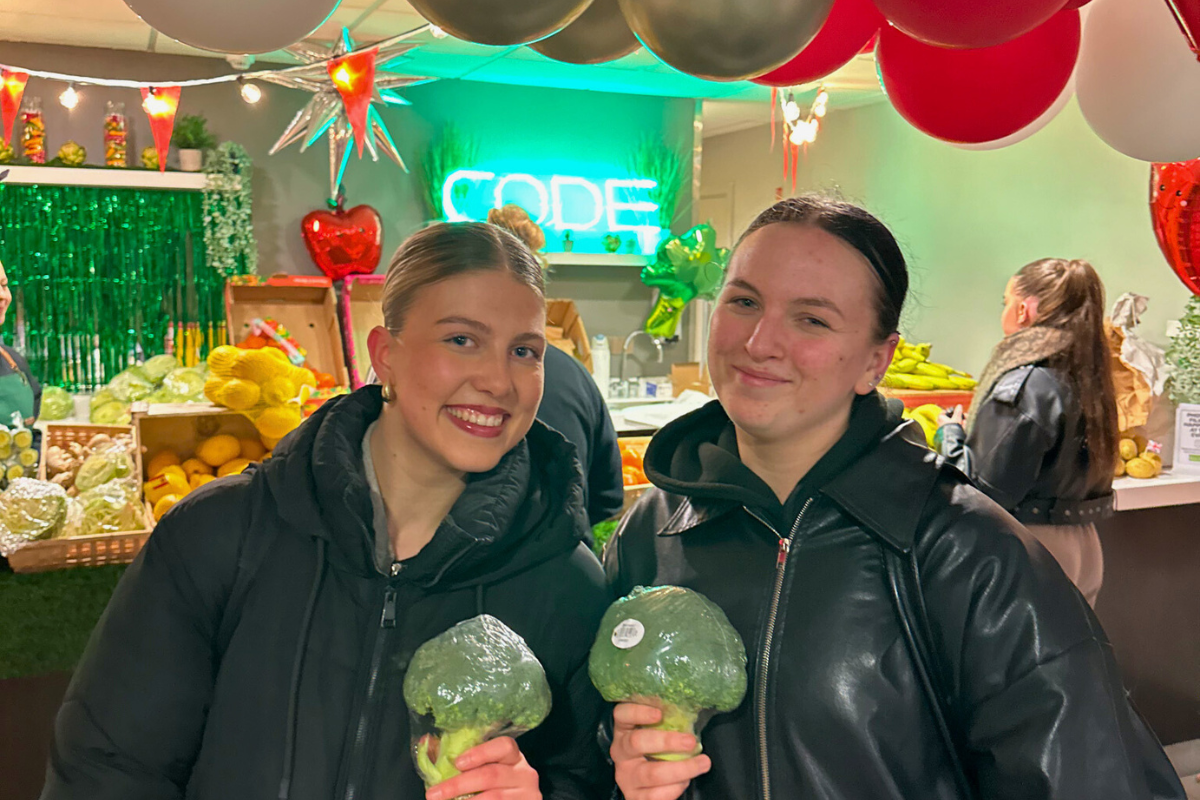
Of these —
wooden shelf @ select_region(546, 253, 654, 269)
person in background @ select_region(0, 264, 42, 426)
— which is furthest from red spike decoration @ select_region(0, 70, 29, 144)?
wooden shelf @ select_region(546, 253, 654, 269)

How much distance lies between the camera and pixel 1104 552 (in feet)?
12.9

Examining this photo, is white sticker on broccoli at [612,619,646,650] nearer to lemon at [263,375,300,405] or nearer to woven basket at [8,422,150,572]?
woven basket at [8,422,150,572]

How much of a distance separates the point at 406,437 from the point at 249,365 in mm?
1506

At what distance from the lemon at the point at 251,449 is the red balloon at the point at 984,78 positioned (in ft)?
7.11

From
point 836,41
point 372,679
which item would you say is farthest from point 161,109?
point 372,679

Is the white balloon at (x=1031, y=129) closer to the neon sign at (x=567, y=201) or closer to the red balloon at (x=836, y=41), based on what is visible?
the red balloon at (x=836, y=41)

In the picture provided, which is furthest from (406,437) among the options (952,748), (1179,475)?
(1179,475)

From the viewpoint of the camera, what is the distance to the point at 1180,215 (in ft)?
7.45

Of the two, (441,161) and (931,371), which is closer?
(931,371)

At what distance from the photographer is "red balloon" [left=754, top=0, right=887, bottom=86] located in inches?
54.7

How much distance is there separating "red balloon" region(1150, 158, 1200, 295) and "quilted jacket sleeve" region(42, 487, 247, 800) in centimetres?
226

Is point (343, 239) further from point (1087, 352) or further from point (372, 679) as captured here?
point (372, 679)

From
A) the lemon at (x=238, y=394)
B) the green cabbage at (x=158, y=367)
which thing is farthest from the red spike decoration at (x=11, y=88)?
the lemon at (x=238, y=394)

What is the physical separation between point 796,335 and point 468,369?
458mm
